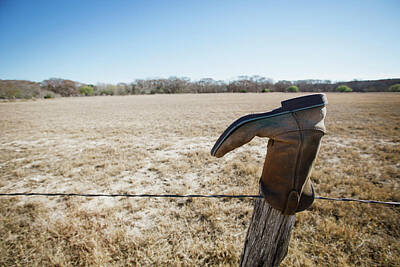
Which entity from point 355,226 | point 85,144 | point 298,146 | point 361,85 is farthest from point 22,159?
point 361,85

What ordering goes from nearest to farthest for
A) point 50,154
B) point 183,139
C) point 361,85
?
point 50,154 → point 183,139 → point 361,85

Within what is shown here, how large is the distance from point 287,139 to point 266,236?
729 mm

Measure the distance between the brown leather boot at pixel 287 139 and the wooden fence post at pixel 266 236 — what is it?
0.18 metres

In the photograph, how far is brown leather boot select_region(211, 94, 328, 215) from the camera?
81 cm

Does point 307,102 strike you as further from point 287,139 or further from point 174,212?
point 174,212

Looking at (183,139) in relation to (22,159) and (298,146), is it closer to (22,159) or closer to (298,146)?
(22,159)

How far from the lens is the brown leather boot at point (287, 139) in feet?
2.67

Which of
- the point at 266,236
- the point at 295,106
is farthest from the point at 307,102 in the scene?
the point at 266,236

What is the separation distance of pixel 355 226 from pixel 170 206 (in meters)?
2.78

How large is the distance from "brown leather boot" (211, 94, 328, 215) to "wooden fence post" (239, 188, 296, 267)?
0.59ft

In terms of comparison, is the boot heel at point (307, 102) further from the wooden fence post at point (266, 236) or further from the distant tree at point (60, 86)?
the distant tree at point (60, 86)

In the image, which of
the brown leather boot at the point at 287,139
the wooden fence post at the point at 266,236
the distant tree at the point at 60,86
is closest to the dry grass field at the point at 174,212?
the wooden fence post at the point at 266,236

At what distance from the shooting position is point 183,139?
287 inches

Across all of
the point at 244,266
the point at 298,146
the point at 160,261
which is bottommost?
the point at 160,261
